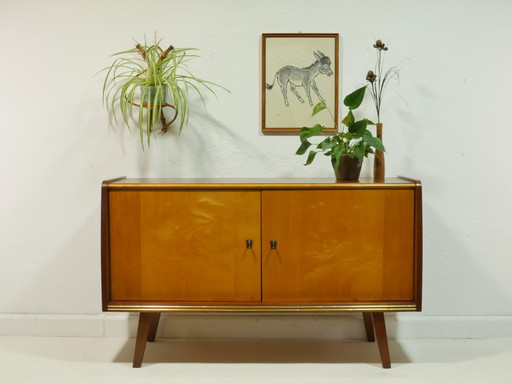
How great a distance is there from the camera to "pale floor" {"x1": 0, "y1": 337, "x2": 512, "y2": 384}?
1.94 meters

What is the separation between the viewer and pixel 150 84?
222 centimetres

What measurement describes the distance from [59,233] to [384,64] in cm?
183

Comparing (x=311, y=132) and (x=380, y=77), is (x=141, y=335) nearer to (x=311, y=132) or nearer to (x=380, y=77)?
(x=311, y=132)

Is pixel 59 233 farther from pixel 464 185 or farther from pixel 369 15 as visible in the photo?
pixel 464 185

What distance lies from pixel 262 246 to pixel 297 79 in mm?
894

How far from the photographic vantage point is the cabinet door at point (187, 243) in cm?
195

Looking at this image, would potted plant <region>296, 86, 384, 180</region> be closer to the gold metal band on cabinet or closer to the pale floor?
the gold metal band on cabinet

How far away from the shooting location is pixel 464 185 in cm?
239

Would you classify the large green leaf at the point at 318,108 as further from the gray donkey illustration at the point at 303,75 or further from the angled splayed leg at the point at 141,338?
the angled splayed leg at the point at 141,338

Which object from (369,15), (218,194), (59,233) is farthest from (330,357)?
(369,15)

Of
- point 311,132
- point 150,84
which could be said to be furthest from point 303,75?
point 150,84

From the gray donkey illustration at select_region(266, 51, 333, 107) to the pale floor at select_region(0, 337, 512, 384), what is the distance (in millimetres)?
1215

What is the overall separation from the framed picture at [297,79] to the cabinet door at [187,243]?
1.98ft

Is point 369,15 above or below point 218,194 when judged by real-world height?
above
